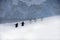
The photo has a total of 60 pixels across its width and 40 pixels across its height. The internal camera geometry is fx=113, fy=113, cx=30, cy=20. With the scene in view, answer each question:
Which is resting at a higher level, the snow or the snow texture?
the snow texture

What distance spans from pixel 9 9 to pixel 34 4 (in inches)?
9.3

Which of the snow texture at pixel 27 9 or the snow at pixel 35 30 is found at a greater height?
the snow texture at pixel 27 9

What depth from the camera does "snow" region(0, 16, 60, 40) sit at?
3.42 ft

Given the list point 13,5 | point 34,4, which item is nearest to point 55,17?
point 34,4

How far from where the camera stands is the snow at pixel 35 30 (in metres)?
1.04

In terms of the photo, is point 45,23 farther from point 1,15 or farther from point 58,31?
point 1,15

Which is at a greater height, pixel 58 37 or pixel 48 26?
pixel 48 26

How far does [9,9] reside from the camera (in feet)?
3.45

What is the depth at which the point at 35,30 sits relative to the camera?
1077 millimetres

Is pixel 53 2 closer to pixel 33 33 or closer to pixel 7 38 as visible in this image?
pixel 33 33

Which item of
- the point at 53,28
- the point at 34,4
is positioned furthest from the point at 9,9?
the point at 53,28

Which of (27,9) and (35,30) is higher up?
(27,9)

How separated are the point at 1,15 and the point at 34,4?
327 millimetres

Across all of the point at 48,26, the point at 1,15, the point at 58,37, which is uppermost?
the point at 1,15
